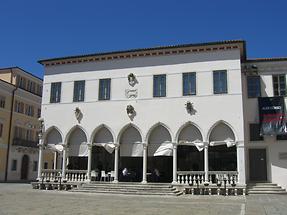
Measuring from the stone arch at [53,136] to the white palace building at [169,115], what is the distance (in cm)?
7

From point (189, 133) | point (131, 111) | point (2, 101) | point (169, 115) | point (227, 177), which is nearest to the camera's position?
point (227, 177)

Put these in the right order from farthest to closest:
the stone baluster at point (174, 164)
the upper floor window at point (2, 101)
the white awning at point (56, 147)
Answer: the upper floor window at point (2, 101), the white awning at point (56, 147), the stone baluster at point (174, 164)

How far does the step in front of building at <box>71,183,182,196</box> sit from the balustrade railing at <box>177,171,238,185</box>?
1.21 m

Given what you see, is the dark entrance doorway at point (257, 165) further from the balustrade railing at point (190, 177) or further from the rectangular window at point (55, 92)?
the rectangular window at point (55, 92)

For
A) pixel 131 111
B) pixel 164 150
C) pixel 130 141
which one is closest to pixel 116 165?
pixel 130 141

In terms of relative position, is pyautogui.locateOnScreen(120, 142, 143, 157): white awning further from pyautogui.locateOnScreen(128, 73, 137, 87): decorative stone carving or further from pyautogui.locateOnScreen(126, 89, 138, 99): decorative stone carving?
pyautogui.locateOnScreen(128, 73, 137, 87): decorative stone carving

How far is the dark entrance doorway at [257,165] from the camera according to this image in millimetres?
25234

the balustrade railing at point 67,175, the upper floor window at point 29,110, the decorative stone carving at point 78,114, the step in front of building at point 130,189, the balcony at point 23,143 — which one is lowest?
the step in front of building at point 130,189

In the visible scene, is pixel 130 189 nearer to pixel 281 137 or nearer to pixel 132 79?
pixel 132 79

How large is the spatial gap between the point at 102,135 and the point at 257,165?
10963 millimetres

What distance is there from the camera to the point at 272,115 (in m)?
24.7

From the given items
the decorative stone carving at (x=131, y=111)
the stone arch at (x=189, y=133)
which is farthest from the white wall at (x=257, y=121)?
the decorative stone carving at (x=131, y=111)

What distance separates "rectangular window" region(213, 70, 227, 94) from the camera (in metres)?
24.3

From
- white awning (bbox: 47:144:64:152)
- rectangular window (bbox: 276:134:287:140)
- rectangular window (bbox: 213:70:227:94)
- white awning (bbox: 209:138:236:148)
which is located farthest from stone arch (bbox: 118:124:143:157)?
rectangular window (bbox: 276:134:287:140)
